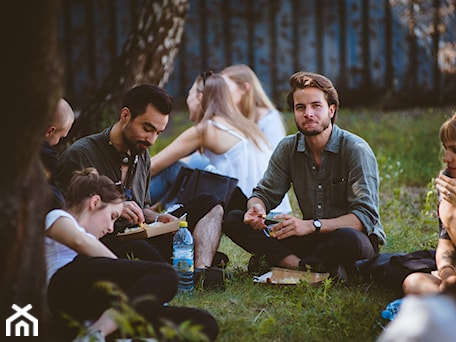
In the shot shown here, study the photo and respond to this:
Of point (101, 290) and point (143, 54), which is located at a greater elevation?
point (143, 54)

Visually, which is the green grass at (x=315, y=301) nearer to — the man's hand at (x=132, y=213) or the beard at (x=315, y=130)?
the man's hand at (x=132, y=213)

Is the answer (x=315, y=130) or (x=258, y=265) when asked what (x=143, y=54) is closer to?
(x=315, y=130)

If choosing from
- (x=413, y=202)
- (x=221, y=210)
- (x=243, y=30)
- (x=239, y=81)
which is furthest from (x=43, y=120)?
(x=243, y=30)

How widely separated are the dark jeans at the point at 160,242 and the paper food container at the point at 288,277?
58cm

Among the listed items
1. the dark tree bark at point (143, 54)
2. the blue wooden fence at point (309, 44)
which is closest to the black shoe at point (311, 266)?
the dark tree bark at point (143, 54)

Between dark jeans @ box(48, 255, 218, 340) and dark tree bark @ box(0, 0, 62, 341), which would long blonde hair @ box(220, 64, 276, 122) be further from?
dark tree bark @ box(0, 0, 62, 341)

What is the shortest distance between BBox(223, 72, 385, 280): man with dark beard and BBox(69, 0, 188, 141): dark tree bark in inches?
113

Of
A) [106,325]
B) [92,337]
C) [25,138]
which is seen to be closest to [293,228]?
[106,325]

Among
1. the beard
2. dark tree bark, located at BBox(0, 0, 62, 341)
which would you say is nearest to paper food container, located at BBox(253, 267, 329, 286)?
the beard

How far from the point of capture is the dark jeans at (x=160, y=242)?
16.7 feet

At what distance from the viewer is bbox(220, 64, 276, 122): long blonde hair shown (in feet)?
25.6

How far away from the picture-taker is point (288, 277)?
5328 millimetres

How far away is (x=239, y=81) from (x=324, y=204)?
2388 millimetres

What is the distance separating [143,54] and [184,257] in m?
3.52
